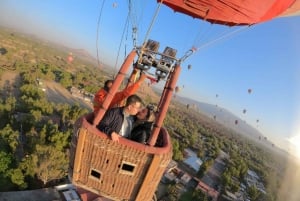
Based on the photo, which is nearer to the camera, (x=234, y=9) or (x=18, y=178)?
(x=234, y=9)

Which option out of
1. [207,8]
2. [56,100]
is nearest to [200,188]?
[56,100]

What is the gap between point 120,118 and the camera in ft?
17.1

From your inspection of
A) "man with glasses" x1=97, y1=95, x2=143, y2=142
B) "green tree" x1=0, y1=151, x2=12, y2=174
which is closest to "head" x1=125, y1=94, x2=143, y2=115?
"man with glasses" x1=97, y1=95, x2=143, y2=142

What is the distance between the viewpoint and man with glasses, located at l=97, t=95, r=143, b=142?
5.16 metres

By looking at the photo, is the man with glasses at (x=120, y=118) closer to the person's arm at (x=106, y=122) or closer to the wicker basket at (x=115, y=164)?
the person's arm at (x=106, y=122)

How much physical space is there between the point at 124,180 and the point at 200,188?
2836 cm

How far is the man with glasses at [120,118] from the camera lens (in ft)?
16.9

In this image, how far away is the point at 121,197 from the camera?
5.47 meters

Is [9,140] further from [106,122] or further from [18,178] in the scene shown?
[106,122]

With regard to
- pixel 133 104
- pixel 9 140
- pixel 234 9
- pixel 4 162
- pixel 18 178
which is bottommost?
pixel 18 178

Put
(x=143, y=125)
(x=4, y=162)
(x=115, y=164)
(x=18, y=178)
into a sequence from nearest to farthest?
1. (x=115, y=164)
2. (x=143, y=125)
3. (x=18, y=178)
4. (x=4, y=162)

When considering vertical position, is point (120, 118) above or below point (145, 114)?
below

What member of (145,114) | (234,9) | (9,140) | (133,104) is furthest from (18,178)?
(234,9)

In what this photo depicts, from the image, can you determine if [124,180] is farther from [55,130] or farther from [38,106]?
[38,106]
